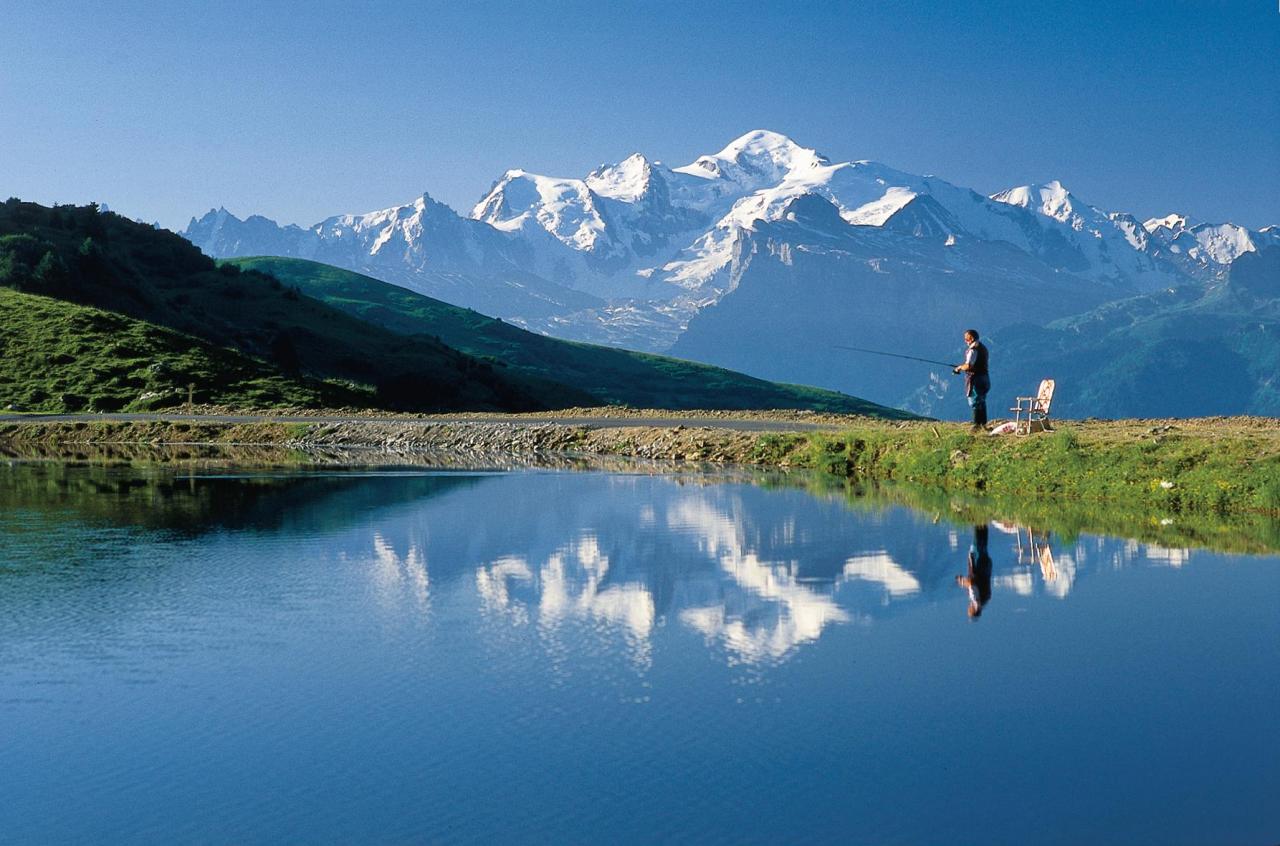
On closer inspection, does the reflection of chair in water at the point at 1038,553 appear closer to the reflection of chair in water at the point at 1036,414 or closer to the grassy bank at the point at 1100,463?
the grassy bank at the point at 1100,463

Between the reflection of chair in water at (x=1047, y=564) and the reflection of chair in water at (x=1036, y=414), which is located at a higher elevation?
the reflection of chair in water at (x=1036, y=414)

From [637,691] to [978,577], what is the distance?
36.5 ft

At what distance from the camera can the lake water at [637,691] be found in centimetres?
1238

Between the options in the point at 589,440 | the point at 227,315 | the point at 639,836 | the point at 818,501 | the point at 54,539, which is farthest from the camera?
the point at 227,315

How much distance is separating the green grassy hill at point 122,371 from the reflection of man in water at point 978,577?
72740mm

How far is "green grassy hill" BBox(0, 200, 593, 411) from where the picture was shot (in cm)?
14025

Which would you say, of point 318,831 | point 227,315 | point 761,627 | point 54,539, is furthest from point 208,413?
point 227,315

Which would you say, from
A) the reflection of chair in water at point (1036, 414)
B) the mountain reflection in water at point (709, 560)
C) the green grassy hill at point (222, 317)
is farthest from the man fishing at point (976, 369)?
the green grassy hill at point (222, 317)

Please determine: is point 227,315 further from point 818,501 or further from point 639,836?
point 639,836

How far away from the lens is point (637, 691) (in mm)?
16391

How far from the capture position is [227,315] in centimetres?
18112

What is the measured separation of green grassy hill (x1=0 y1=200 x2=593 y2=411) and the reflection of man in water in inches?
3434

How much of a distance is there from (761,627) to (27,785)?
35.9 feet

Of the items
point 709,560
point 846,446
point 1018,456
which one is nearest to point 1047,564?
point 709,560
